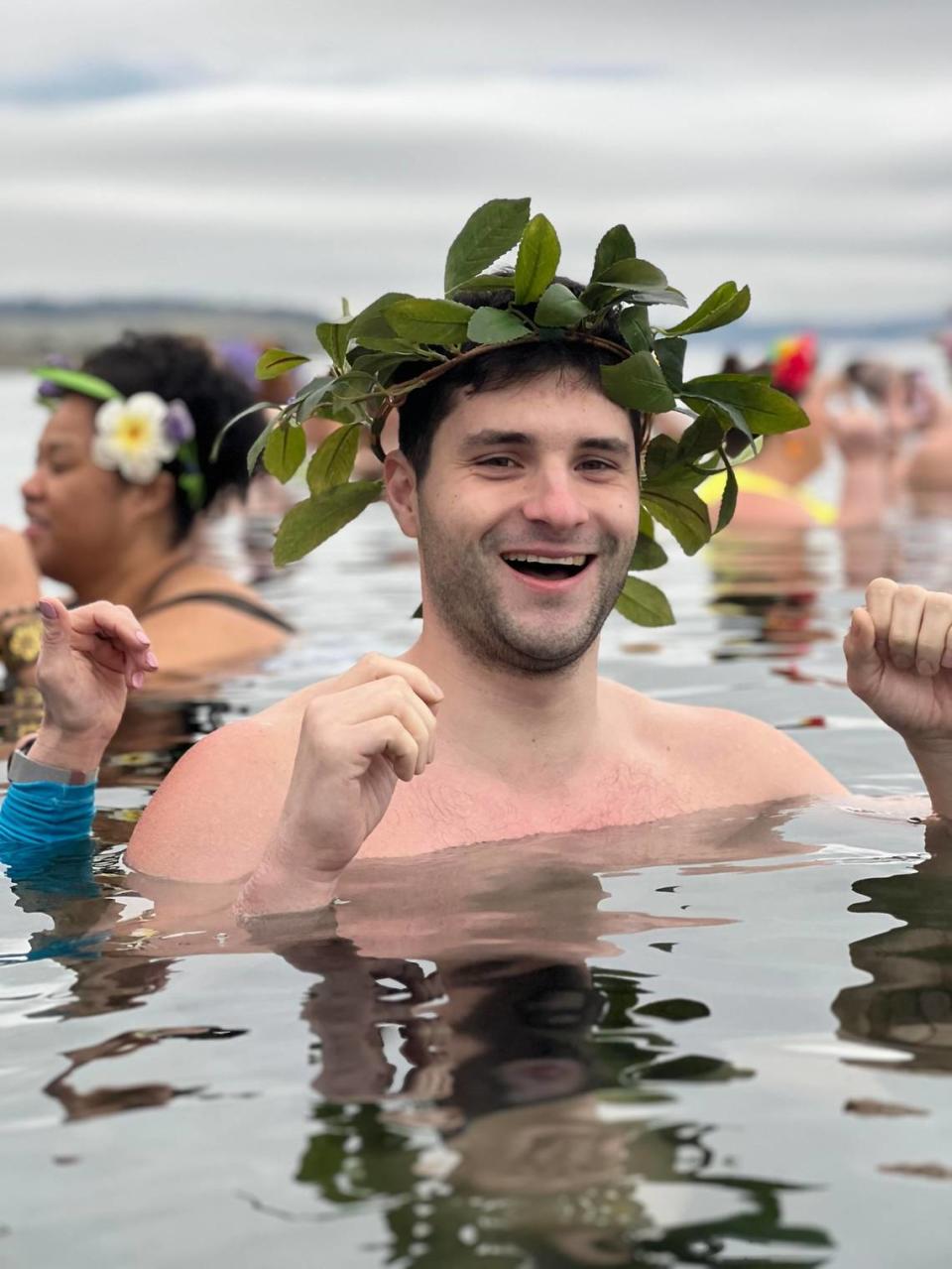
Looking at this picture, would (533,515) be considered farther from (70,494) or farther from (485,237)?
(70,494)

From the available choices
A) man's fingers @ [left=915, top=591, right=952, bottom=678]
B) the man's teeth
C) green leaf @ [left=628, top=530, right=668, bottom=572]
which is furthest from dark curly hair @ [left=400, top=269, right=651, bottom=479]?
man's fingers @ [left=915, top=591, right=952, bottom=678]

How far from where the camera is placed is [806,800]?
5.06m

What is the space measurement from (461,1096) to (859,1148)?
0.60 metres

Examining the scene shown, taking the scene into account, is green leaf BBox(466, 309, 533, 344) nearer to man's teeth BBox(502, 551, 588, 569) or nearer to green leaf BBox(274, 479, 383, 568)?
man's teeth BBox(502, 551, 588, 569)

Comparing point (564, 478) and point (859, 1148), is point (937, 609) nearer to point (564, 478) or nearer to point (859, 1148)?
point (564, 478)

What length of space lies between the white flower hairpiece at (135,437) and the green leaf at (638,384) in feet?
11.5

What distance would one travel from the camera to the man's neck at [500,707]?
455cm

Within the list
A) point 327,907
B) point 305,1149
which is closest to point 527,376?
point 327,907

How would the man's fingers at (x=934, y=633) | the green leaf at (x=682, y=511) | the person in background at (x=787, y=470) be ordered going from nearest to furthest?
1. the man's fingers at (x=934, y=633)
2. the green leaf at (x=682, y=511)
3. the person in background at (x=787, y=470)

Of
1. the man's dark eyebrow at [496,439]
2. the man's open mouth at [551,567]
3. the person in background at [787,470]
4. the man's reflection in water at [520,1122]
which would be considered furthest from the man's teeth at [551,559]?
the person in background at [787,470]

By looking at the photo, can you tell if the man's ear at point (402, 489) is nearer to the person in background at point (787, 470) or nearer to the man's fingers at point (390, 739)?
the man's fingers at point (390, 739)

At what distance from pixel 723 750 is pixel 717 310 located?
4.03 feet

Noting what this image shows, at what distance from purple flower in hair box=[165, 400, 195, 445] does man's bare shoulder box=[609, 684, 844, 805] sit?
3.06 meters

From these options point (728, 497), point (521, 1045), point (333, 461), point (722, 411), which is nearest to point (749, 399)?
point (722, 411)
